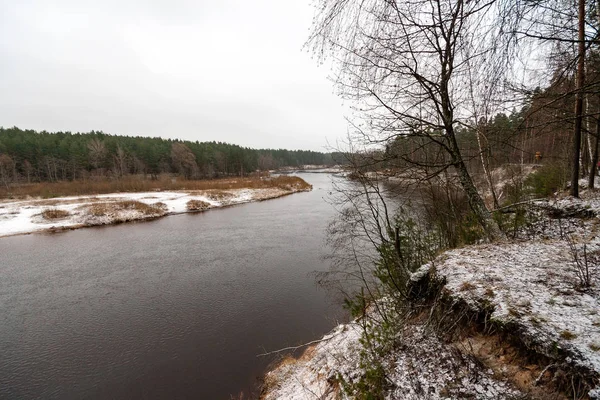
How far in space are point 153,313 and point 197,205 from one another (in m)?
20.6

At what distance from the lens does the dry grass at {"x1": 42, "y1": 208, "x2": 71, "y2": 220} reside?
2139 cm

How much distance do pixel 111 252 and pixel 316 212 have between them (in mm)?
15260

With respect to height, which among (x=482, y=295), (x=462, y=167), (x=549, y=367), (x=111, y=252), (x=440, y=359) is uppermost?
(x=462, y=167)

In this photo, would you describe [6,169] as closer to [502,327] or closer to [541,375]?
[502,327]

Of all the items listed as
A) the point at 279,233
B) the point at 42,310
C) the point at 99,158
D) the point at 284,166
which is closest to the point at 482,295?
the point at 42,310

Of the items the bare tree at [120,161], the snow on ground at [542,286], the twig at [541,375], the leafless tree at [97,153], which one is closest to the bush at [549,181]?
the snow on ground at [542,286]

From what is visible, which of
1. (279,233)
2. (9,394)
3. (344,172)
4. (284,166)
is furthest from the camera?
(284,166)

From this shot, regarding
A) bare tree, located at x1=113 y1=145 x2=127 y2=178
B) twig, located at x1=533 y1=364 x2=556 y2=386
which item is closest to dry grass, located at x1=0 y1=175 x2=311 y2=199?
bare tree, located at x1=113 y1=145 x2=127 y2=178

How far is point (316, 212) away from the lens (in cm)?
2325

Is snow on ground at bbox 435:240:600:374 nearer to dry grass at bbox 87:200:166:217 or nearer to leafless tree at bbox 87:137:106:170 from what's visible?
dry grass at bbox 87:200:166:217

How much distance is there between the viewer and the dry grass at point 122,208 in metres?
22.5

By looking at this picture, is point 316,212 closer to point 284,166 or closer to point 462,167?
point 462,167

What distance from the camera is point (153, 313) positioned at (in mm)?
8789

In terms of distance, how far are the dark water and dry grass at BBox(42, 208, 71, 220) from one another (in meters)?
5.75
